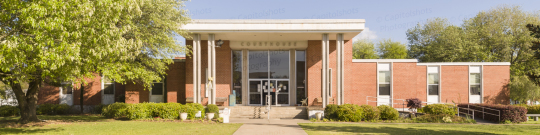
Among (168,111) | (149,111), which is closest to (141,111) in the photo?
(149,111)

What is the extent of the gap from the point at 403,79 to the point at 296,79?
7.27m

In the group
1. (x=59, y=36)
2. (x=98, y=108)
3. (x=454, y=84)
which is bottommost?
(x=98, y=108)

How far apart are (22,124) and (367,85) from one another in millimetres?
18927

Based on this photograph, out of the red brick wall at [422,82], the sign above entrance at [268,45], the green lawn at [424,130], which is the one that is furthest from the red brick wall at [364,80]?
the green lawn at [424,130]

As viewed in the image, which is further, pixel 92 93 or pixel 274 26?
pixel 92 93

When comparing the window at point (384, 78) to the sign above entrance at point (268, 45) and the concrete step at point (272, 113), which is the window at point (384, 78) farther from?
the concrete step at point (272, 113)

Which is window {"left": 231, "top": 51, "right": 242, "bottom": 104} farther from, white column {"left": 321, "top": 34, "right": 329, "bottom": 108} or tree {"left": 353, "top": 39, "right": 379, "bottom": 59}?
tree {"left": 353, "top": 39, "right": 379, "bottom": 59}

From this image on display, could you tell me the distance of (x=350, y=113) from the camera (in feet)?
54.5

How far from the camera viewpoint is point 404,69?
73.8 feet

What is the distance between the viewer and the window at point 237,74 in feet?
71.7

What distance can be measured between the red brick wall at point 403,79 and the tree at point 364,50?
29.0 meters

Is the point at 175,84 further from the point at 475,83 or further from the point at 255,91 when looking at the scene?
the point at 475,83

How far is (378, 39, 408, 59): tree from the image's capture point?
1986 inches

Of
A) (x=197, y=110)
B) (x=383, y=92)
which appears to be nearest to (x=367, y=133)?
(x=197, y=110)
